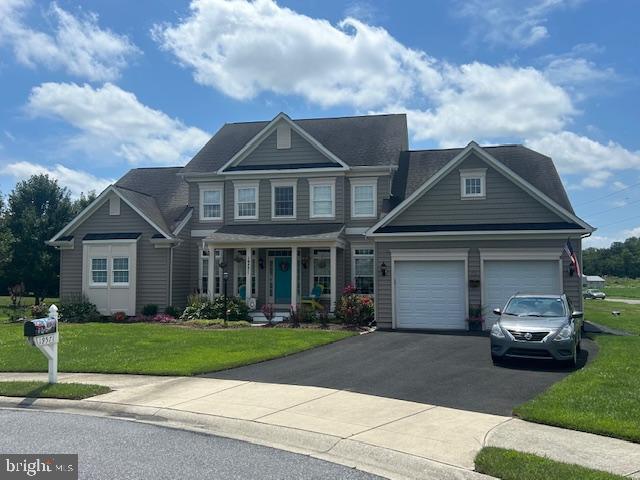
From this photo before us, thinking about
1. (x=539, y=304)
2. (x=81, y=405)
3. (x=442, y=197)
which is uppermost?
(x=442, y=197)

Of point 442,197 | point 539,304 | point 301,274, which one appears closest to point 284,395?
point 539,304

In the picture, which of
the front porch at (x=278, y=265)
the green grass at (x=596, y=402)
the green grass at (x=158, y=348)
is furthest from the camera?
the front porch at (x=278, y=265)

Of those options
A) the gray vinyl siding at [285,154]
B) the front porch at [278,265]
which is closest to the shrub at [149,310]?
the front porch at [278,265]

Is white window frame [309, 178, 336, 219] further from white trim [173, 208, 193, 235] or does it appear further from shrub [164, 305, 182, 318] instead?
shrub [164, 305, 182, 318]

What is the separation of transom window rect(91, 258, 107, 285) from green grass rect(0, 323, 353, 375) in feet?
16.1

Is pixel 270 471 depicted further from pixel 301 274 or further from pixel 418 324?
pixel 301 274

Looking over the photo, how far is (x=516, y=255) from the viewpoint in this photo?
18.7 m

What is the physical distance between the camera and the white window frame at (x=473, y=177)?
64.6 ft

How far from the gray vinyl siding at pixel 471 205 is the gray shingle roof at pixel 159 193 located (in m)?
11.0

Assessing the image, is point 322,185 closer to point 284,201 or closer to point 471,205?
point 284,201

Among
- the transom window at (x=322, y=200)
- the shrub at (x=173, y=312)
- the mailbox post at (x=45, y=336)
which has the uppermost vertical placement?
the transom window at (x=322, y=200)

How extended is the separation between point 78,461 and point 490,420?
5.27 metres

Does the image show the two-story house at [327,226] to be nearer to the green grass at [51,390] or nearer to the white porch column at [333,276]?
the white porch column at [333,276]

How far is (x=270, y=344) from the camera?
587 inches
